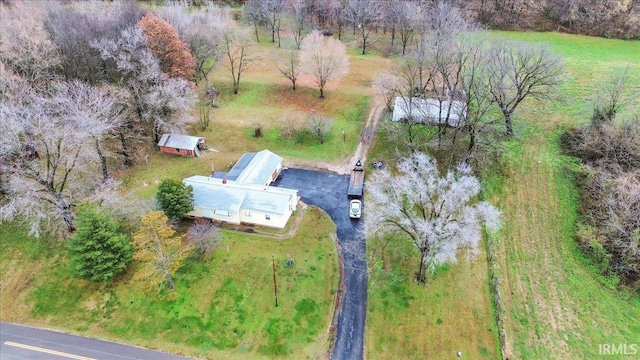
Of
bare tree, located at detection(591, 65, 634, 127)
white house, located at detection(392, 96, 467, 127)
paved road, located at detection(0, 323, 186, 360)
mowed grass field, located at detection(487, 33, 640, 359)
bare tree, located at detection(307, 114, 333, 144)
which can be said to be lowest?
paved road, located at detection(0, 323, 186, 360)

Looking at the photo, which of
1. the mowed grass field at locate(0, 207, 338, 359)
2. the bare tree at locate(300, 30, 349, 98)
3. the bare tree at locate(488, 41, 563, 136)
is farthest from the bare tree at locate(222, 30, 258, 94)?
the bare tree at locate(488, 41, 563, 136)

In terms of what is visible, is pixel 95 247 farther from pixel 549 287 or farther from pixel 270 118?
pixel 549 287

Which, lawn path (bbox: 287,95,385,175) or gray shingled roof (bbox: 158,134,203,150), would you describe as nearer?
lawn path (bbox: 287,95,385,175)

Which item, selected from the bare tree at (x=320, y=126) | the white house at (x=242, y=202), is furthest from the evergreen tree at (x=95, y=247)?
the bare tree at (x=320, y=126)

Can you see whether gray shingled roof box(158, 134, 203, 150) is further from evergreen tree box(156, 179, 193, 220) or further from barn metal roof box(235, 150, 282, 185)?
evergreen tree box(156, 179, 193, 220)

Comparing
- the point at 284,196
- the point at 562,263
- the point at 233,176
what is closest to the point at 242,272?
the point at 284,196

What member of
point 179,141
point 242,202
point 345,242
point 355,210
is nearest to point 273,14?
point 179,141

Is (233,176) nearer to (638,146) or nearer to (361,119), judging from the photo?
(361,119)
